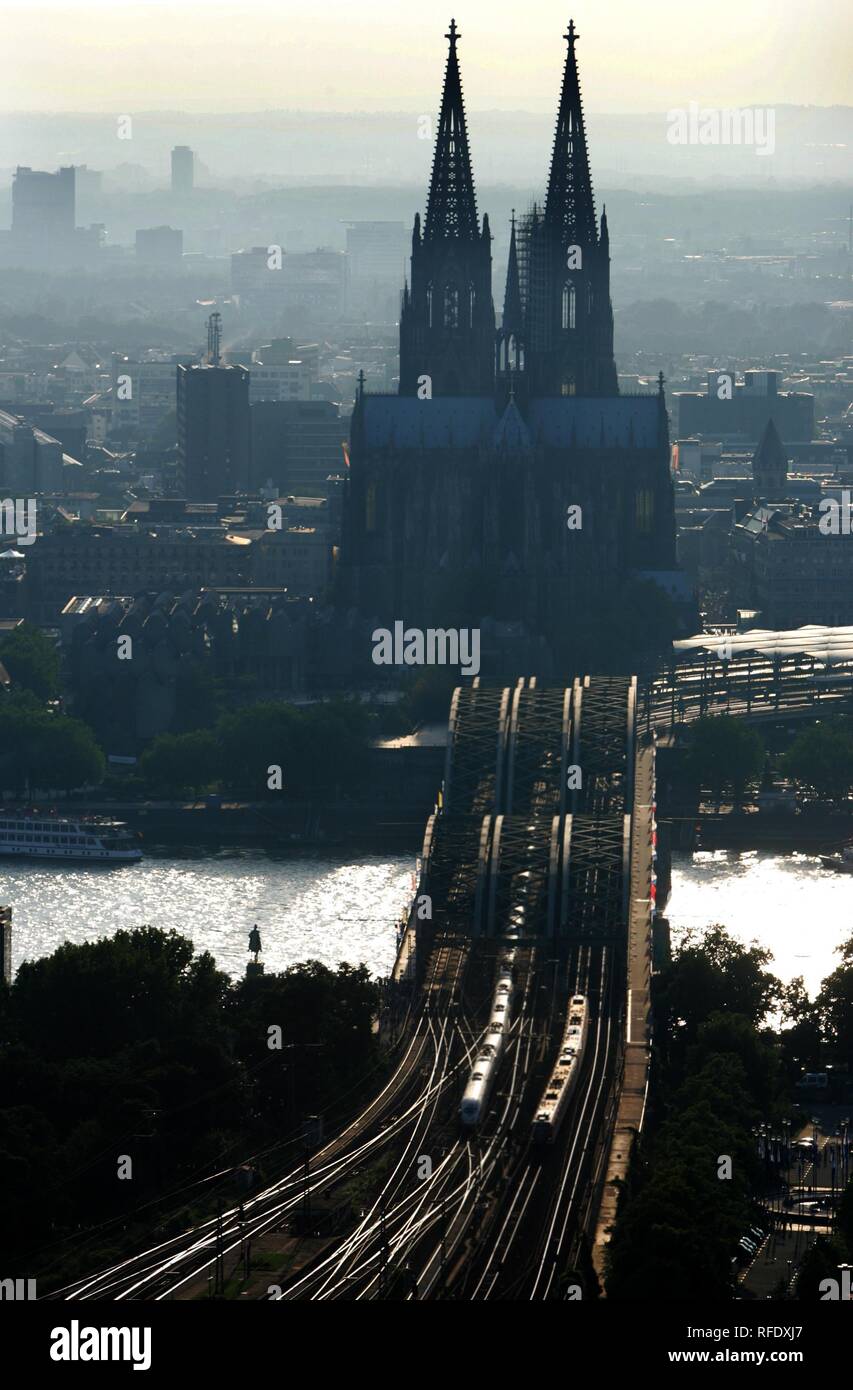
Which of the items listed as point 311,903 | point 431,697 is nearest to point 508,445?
point 431,697

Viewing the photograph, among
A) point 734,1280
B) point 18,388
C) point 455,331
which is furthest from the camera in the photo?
point 18,388

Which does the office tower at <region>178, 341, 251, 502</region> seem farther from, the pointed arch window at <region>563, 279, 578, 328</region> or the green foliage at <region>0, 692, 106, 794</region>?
the green foliage at <region>0, 692, 106, 794</region>

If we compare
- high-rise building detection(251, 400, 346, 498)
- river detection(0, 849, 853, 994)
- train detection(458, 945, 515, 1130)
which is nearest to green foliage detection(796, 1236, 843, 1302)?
train detection(458, 945, 515, 1130)

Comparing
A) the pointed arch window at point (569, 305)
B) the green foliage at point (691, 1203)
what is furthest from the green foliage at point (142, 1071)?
the pointed arch window at point (569, 305)

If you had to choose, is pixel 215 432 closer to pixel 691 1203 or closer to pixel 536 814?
pixel 536 814

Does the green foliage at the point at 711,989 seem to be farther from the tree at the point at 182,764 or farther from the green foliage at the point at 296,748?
the tree at the point at 182,764

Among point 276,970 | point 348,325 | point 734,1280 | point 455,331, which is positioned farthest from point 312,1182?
point 348,325

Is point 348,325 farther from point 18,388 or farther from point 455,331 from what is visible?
point 455,331
